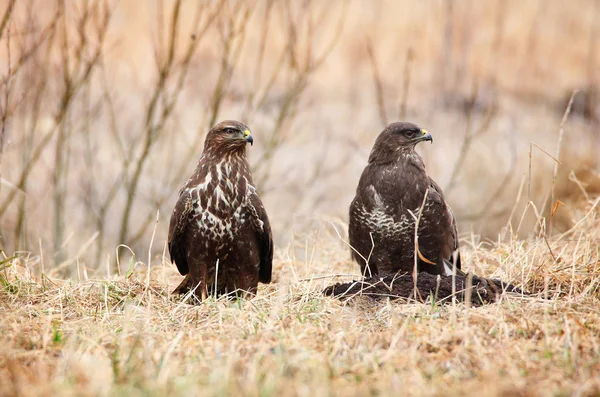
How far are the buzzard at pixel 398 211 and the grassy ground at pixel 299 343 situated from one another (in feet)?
2.22

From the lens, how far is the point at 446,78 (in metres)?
13.2

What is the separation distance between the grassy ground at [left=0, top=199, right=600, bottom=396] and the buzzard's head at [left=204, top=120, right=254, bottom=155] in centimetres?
99

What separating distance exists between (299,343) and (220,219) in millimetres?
1549

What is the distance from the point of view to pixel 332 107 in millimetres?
13664

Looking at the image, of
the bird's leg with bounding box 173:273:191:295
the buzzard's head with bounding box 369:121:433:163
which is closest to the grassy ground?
the bird's leg with bounding box 173:273:191:295

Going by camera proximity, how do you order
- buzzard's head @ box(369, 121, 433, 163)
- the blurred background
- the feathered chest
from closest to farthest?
the feathered chest
buzzard's head @ box(369, 121, 433, 163)
the blurred background

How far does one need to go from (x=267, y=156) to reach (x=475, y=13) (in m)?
9.85

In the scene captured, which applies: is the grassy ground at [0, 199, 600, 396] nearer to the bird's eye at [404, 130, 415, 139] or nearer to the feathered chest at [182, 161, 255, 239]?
the feathered chest at [182, 161, 255, 239]

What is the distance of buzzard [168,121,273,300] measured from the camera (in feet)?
15.1

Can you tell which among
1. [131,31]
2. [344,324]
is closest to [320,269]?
[344,324]

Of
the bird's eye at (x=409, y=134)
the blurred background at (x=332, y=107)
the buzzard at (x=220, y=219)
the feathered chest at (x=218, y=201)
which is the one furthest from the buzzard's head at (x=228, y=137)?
the blurred background at (x=332, y=107)

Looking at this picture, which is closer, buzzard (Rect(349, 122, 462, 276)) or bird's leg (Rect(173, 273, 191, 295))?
bird's leg (Rect(173, 273, 191, 295))

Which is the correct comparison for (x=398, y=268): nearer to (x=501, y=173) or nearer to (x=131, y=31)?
(x=501, y=173)

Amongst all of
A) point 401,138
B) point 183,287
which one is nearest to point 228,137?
point 183,287
